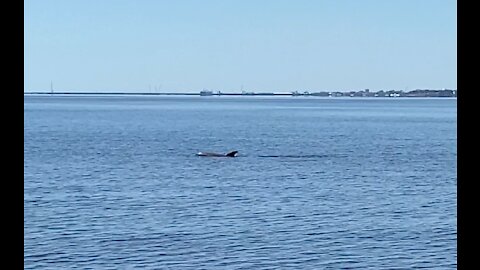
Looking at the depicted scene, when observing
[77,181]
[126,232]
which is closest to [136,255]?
[126,232]

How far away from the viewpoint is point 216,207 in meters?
24.5

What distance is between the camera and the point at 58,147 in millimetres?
48188

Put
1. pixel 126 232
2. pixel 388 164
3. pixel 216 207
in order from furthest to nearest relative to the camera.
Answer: pixel 388 164 → pixel 216 207 → pixel 126 232

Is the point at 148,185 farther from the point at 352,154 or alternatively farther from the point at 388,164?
the point at 352,154

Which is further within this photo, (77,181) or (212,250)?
(77,181)

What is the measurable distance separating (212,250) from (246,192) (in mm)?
10171
